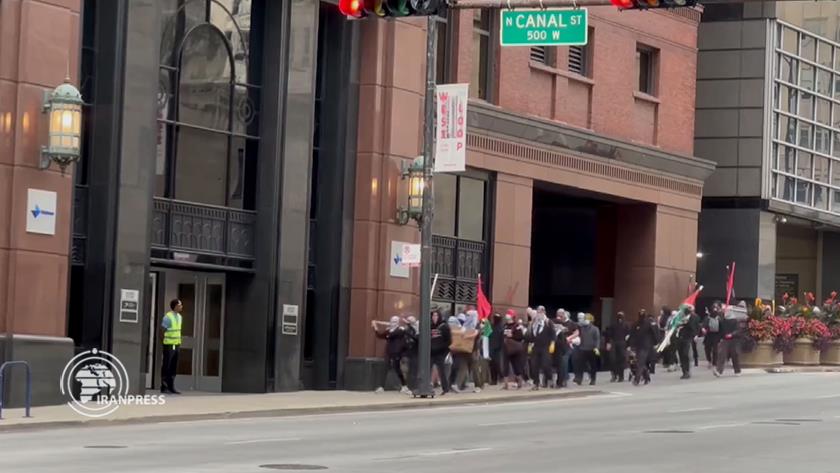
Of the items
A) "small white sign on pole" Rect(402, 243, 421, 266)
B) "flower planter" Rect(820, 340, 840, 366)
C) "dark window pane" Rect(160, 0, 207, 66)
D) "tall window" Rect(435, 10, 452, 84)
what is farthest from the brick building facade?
"dark window pane" Rect(160, 0, 207, 66)

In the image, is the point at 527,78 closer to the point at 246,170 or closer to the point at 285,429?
the point at 246,170

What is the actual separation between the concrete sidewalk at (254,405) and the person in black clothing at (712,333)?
6928mm

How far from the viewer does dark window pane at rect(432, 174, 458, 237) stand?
4084 cm

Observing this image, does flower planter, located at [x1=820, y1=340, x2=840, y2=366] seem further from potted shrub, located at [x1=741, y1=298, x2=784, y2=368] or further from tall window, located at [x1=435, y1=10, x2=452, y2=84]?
tall window, located at [x1=435, y1=10, x2=452, y2=84]

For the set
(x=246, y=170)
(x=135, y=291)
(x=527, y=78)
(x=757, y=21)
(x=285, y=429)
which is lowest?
(x=285, y=429)

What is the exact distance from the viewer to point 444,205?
4109cm

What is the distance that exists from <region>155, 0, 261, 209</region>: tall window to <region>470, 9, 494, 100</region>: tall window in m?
7.64

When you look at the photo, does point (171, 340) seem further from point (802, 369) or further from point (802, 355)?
point (802, 355)

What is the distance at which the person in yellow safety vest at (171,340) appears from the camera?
3350 cm

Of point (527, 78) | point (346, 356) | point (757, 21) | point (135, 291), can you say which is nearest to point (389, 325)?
point (346, 356)

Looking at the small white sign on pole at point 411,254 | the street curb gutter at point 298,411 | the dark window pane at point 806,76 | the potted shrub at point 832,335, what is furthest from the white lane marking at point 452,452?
the dark window pane at point 806,76

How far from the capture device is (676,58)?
49.2m

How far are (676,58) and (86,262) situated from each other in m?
22.8

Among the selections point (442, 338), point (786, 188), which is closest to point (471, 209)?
point (442, 338)
